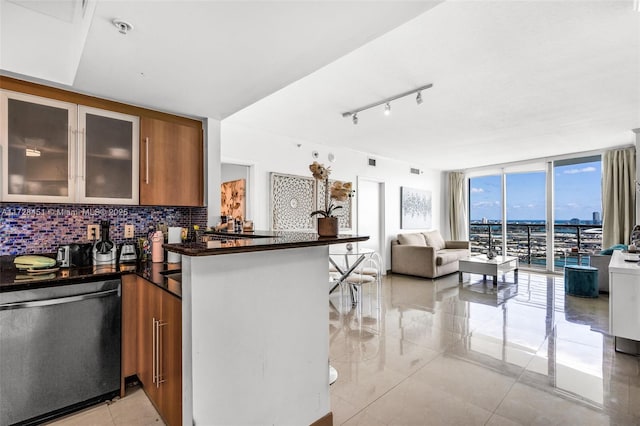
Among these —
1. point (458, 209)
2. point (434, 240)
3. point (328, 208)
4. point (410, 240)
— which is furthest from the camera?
point (458, 209)

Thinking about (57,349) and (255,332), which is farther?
(57,349)

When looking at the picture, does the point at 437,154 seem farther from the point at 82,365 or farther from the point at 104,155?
the point at 82,365

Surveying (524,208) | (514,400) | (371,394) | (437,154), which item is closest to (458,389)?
(514,400)

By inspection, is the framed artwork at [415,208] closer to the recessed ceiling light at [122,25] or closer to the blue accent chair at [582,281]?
the blue accent chair at [582,281]

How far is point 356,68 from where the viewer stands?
265 cm

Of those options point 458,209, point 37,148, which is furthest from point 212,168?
point 458,209

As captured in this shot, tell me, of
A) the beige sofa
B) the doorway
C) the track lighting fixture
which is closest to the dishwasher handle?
the track lighting fixture

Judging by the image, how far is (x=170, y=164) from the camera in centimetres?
273

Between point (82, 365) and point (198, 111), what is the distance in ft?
6.91

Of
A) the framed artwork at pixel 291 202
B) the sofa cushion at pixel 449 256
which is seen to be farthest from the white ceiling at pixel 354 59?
the sofa cushion at pixel 449 256

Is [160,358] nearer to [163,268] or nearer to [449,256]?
[163,268]

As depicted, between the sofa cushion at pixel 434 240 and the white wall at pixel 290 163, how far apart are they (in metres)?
0.76

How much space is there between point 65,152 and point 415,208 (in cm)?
659

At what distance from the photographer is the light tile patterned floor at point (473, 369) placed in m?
1.91
